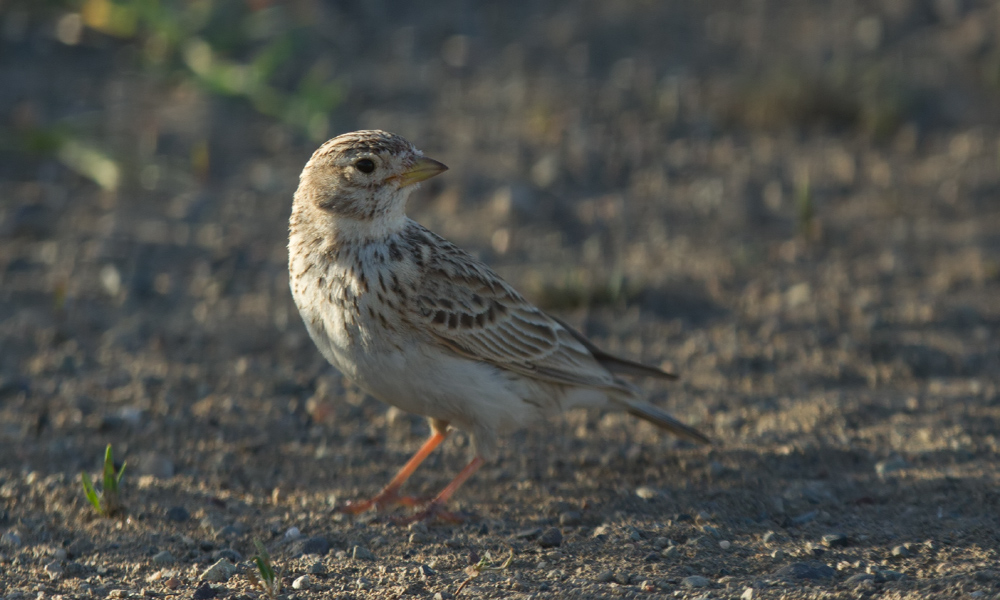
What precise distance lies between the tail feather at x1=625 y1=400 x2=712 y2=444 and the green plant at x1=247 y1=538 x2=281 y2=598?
2076mm

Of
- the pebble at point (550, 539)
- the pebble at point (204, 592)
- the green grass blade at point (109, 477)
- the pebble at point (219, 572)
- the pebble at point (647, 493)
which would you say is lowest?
the pebble at point (550, 539)

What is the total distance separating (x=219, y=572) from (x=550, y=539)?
140 cm

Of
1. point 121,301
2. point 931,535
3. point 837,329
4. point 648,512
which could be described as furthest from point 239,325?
point 931,535

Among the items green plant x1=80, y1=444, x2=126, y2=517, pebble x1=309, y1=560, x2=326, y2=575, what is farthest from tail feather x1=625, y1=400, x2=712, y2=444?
green plant x1=80, y1=444, x2=126, y2=517

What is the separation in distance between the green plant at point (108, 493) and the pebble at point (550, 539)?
183 centimetres

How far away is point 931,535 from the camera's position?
4.94m

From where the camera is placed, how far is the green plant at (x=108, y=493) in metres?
5.01

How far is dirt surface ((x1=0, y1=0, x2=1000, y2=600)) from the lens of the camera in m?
5.00

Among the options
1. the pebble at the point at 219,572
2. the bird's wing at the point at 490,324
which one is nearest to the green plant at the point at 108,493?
the pebble at the point at 219,572

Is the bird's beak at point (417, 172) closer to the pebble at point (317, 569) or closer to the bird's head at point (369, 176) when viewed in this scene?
the bird's head at point (369, 176)

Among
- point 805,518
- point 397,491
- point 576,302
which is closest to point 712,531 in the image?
point 805,518

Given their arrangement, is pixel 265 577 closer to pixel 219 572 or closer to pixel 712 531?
pixel 219 572

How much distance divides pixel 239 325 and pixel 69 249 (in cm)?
170

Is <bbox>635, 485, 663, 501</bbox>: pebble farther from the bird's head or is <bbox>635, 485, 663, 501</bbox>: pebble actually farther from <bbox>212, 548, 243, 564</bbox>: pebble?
<bbox>212, 548, 243, 564</bbox>: pebble
